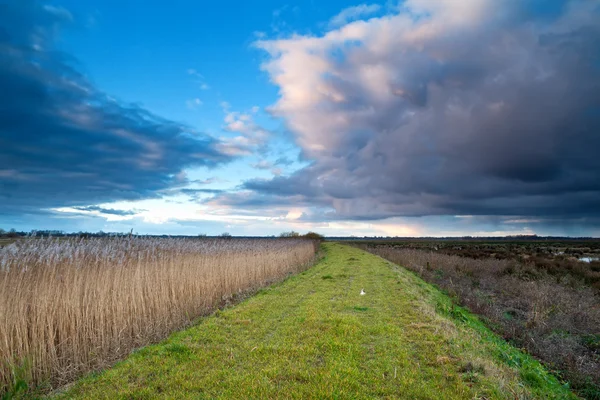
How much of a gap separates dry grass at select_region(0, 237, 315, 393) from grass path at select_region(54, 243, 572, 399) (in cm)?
113

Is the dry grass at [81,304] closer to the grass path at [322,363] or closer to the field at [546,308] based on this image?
the grass path at [322,363]

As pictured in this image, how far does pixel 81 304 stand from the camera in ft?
26.1

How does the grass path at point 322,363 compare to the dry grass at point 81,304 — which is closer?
the grass path at point 322,363

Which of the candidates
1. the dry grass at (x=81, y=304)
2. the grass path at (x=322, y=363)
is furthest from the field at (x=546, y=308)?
the dry grass at (x=81, y=304)

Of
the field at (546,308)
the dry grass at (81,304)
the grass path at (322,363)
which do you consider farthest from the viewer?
the field at (546,308)

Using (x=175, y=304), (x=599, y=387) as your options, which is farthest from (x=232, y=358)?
(x=599, y=387)

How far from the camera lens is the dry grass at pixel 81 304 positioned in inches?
256

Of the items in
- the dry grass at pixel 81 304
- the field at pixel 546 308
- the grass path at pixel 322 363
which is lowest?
the field at pixel 546 308

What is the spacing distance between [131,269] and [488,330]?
1173cm

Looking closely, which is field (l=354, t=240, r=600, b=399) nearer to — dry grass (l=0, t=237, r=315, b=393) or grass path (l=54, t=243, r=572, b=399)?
grass path (l=54, t=243, r=572, b=399)

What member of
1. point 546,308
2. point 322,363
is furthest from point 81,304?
point 546,308

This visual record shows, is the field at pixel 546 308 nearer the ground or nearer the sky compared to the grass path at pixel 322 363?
nearer the ground

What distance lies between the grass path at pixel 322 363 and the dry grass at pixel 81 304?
3.71 feet

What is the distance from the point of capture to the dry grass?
256 inches
